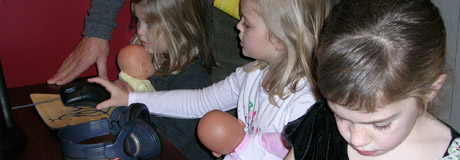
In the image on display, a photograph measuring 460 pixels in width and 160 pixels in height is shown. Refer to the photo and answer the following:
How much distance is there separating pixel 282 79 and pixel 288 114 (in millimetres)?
94

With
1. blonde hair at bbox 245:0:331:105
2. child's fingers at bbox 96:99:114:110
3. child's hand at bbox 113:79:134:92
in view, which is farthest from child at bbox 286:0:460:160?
child's hand at bbox 113:79:134:92

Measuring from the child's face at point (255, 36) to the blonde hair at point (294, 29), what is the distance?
2 centimetres

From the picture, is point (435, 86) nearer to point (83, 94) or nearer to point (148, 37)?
point (83, 94)

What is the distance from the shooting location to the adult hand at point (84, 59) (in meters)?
1.75

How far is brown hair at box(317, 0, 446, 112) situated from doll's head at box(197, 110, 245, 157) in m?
0.42

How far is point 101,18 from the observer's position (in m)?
1.78

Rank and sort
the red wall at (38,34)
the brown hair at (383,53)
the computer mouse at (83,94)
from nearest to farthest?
the brown hair at (383,53) → the computer mouse at (83,94) → the red wall at (38,34)

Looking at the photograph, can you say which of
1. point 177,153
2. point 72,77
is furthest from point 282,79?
point 72,77

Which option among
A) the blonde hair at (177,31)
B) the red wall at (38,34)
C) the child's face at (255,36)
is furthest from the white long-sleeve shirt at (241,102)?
the red wall at (38,34)

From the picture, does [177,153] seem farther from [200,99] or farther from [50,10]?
[50,10]

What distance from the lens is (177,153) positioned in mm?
1030

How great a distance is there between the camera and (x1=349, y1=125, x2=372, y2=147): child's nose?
0.81m

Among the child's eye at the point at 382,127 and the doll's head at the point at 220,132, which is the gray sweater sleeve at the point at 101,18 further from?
the child's eye at the point at 382,127

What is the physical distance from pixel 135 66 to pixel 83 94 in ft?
0.88
